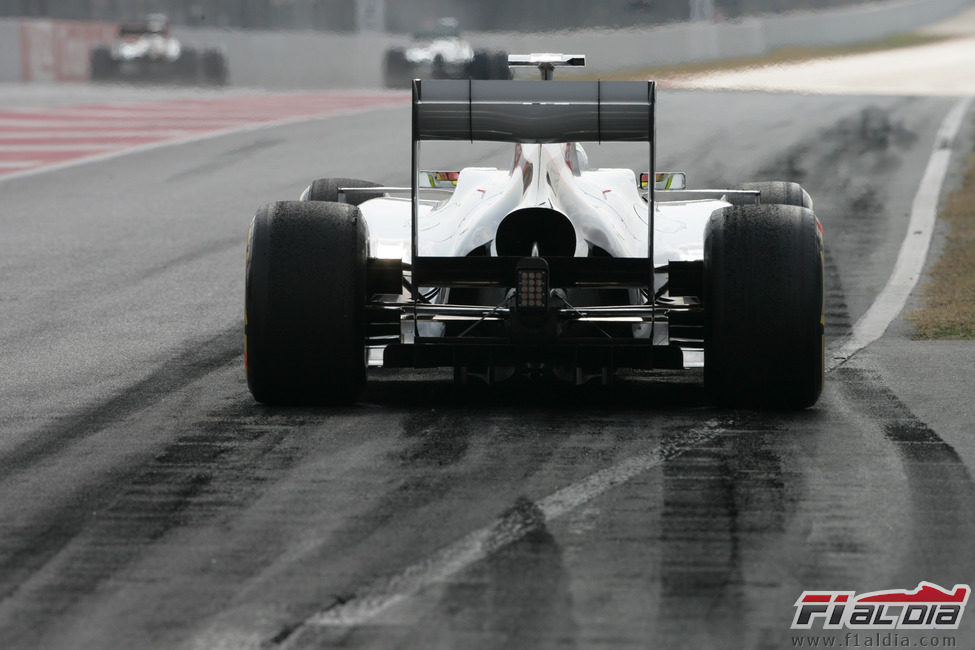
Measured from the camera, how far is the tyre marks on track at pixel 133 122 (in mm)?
21281

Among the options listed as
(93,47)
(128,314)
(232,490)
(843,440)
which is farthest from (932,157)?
(93,47)

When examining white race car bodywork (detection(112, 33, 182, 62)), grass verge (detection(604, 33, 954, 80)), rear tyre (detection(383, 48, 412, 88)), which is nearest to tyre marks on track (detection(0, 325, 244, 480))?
grass verge (detection(604, 33, 954, 80))

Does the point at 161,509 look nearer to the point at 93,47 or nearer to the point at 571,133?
the point at 571,133

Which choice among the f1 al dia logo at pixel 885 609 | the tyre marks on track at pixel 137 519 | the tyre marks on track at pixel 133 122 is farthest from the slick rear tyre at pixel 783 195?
the tyre marks on track at pixel 133 122

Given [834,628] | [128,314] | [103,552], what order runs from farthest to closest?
[128,314] → [103,552] → [834,628]

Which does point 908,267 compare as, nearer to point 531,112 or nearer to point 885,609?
point 531,112

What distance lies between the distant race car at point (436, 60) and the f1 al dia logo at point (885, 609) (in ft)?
99.3

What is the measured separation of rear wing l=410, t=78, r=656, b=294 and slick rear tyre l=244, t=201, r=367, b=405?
389 millimetres

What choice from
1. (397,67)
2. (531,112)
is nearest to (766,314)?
(531,112)

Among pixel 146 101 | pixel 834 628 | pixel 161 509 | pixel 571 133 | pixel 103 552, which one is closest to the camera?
pixel 834 628

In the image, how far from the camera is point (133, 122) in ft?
84.2

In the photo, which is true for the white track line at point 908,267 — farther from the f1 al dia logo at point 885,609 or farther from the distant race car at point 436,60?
the distant race car at point 436,60

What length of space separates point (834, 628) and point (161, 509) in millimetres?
2457

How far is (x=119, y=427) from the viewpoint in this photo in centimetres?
732
